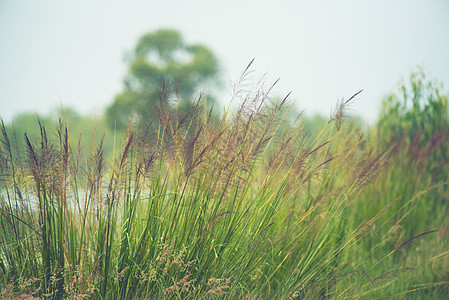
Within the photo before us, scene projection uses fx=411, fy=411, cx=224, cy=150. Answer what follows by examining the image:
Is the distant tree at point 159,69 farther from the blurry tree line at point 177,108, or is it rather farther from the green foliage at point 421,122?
the green foliage at point 421,122

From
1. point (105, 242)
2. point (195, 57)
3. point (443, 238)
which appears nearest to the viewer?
point (105, 242)

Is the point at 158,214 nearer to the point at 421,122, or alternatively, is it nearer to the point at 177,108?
the point at 177,108

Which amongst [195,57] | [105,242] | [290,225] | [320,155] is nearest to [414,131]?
[320,155]

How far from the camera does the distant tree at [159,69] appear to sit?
64.8 feet

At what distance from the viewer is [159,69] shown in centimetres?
2080

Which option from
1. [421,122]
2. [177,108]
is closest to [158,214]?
[177,108]

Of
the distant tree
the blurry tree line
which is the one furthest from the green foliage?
the distant tree

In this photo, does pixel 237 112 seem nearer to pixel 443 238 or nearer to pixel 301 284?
pixel 301 284

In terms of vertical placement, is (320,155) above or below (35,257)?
above

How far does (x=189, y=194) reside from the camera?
2.36 metres

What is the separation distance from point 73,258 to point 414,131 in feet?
15.2

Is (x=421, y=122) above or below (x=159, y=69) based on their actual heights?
below

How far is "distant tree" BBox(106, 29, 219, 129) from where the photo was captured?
19.8 metres

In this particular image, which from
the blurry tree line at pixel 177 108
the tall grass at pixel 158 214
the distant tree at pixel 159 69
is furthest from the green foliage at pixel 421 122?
the distant tree at pixel 159 69
